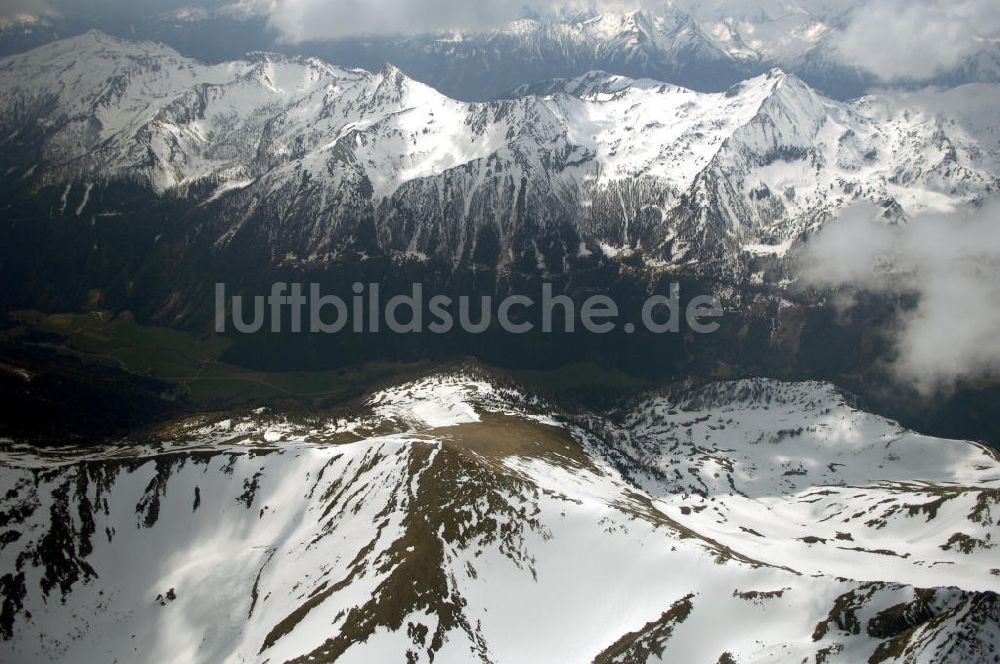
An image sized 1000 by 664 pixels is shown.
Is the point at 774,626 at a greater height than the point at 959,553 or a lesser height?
greater

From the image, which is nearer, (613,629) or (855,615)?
(855,615)

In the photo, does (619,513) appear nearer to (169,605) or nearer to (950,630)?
(950,630)

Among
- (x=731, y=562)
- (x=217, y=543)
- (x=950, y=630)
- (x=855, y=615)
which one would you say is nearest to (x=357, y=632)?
(x=217, y=543)

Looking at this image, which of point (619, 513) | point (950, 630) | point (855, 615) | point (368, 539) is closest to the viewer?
point (950, 630)

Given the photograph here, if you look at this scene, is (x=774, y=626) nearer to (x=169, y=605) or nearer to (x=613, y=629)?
(x=613, y=629)

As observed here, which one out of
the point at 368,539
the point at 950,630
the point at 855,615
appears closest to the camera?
the point at 950,630

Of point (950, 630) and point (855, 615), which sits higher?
point (950, 630)

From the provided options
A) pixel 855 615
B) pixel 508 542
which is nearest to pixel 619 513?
pixel 508 542

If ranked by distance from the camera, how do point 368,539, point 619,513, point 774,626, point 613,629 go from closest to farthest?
point 774,626 → point 613,629 → point 368,539 → point 619,513

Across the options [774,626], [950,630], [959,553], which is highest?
[950,630]
